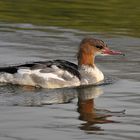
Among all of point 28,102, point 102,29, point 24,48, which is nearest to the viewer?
point 28,102

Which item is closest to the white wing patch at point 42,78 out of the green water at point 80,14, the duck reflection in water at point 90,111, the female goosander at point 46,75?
the female goosander at point 46,75

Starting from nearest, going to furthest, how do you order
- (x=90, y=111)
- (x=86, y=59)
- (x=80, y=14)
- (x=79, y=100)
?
(x=90, y=111)
(x=79, y=100)
(x=86, y=59)
(x=80, y=14)

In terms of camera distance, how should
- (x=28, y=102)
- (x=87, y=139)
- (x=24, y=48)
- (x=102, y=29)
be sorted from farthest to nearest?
(x=102, y=29) < (x=24, y=48) < (x=28, y=102) < (x=87, y=139)

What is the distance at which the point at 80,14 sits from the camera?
26859mm

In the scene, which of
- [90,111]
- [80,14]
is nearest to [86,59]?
[90,111]

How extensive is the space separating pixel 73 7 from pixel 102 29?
387 centimetres

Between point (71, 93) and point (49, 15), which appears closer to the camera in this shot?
point (71, 93)

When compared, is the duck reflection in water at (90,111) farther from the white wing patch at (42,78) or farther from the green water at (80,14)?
the green water at (80,14)

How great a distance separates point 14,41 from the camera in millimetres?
21859

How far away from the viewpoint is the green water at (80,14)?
25.0 metres

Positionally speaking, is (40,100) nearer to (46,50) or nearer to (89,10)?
(46,50)

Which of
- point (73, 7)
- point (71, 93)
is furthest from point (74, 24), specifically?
point (71, 93)

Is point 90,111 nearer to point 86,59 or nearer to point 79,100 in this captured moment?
point 79,100

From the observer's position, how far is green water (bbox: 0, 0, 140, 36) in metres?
25.0
